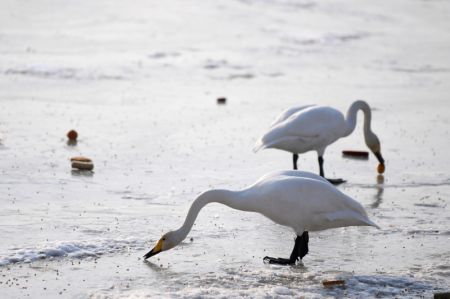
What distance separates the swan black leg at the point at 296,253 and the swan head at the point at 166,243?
0.75 metres

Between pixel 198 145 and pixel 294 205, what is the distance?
4050 mm

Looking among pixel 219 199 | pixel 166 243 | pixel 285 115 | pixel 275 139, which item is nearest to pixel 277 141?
pixel 275 139

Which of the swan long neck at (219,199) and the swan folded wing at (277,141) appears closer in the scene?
the swan long neck at (219,199)

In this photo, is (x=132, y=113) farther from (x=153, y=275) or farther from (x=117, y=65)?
(x=153, y=275)

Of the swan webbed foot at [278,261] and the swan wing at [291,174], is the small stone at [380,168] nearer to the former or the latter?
the swan wing at [291,174]

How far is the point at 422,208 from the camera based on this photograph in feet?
30.0

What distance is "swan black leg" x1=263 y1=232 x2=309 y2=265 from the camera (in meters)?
7.45

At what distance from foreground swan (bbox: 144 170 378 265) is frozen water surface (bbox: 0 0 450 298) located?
230 mm

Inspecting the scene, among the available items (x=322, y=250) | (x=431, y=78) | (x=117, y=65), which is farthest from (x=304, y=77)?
(x=322, y=250)

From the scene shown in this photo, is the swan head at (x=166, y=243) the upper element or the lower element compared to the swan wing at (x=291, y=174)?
lower

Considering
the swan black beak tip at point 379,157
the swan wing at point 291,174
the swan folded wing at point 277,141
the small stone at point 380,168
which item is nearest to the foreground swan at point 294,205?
the swan wing at point 291,174

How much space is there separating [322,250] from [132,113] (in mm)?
5569

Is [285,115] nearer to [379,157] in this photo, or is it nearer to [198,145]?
[379,157]

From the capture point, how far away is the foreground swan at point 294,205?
745 centimetres
